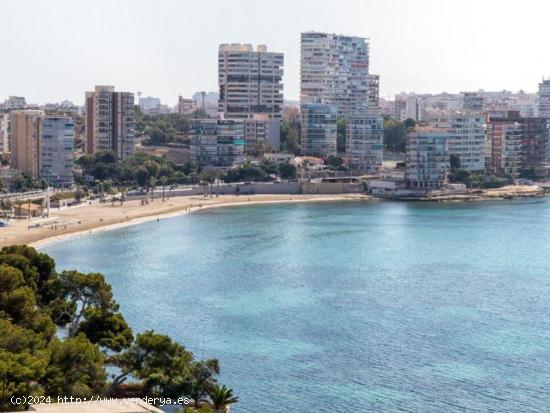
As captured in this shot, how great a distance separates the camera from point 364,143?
61625 millimetres

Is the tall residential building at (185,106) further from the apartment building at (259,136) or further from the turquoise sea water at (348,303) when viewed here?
the turquoise sea water at (348,303)

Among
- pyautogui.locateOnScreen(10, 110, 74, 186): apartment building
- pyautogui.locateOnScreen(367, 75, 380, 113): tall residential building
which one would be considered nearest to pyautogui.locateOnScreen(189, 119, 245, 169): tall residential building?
pyautogui.locateOnScreen(10, 110, 74, 186): apartment building

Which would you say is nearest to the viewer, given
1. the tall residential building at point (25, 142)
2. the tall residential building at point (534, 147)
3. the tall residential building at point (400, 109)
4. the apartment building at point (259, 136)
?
the tall residential building at point (25, 142)

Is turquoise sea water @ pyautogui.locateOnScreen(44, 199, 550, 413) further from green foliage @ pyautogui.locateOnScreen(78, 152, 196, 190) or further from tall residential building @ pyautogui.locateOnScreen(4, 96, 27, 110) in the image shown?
tall residential building @ pyautogui.locateOnScreen(4, 96, 27, 110)

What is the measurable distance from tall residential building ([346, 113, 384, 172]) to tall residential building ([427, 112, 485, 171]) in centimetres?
297

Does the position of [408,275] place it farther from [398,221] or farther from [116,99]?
[116,99]

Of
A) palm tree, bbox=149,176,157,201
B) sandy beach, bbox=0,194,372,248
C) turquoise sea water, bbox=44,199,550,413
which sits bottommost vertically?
turquoise sea water, bbox=44,199,550,413

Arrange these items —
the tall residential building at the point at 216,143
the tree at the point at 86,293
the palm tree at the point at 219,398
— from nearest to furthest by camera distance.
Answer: the palm tree at the point at 219,398
the tree at the point at 86,293
the tall residential building at the point at 216,143

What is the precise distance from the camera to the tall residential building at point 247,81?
6738cm

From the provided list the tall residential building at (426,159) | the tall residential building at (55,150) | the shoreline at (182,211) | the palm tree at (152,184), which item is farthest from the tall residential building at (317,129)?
the tall residential building at (55,150)

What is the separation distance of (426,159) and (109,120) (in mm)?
15426

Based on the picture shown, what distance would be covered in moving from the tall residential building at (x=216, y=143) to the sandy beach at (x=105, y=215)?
549cm

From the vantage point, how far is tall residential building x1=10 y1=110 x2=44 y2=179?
50375 mm

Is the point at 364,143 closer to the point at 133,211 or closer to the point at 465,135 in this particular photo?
the point at 465,135
